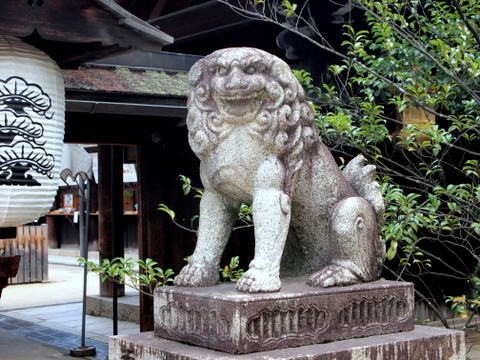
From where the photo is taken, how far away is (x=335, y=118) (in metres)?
4.67

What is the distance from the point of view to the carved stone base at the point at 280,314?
10.1 ft

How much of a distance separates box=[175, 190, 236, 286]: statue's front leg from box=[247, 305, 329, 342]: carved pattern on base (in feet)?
1.55

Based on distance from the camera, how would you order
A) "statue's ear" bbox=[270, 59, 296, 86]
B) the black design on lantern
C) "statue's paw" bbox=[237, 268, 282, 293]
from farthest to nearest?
the black design on lantern
"statue's ear" bbox=[270, 59, 296, 86]
"statue's paw" bbox=[237, 268, 282, 293]

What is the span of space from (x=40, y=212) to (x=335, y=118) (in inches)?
81.6

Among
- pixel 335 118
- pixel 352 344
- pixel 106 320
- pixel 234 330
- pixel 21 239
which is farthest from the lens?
pixel 21 239

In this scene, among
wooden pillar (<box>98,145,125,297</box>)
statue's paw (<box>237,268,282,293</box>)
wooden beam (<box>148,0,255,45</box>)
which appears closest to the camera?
statue's paw (<box>237,268,282,293</box>)

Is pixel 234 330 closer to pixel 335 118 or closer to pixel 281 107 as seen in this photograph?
pixel 281 107

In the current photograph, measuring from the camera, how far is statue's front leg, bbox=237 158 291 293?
10.7 ft

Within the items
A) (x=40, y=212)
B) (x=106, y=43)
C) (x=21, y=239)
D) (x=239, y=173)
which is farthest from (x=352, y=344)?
(x=21, y=239)

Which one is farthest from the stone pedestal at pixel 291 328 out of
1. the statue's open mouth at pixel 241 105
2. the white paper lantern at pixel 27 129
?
the white paper lantern at pixel 27 129

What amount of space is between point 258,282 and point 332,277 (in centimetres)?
47

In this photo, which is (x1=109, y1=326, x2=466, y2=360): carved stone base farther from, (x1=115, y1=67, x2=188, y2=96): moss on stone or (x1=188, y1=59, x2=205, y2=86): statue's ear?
(x1=115, y1=67, x2=188, y2=96): moss on stone

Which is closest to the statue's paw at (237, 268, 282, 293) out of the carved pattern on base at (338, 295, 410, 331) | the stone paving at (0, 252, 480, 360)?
the carved pattern on base at (338, 295, 410, 331)

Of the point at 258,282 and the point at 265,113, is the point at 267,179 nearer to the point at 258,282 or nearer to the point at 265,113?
the point at 265,113
